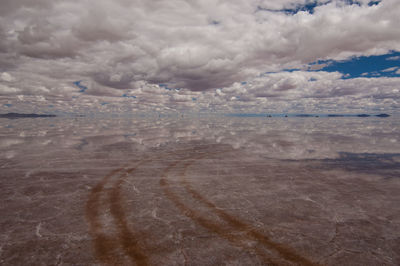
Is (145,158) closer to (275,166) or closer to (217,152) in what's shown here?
(217,152)

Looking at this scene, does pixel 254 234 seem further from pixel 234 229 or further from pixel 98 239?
pixel 98 239

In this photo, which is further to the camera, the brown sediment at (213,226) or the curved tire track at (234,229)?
the brown sediment at (213,226)

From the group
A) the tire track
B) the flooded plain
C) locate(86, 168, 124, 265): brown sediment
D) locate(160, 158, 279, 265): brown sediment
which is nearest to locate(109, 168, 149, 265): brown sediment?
the flooded plain

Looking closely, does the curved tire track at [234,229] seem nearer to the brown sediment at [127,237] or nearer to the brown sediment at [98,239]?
the brown sediment at [127,237]

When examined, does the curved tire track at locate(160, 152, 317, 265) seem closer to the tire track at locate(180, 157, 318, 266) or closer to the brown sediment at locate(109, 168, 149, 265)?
the tire track at locate(180, 157, 318, 266)

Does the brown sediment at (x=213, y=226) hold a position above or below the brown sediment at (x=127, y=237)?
below

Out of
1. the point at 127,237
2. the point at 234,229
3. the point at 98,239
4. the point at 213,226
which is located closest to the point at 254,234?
the point at 234,229

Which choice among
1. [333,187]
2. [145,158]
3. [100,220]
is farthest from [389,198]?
→ [145,158]

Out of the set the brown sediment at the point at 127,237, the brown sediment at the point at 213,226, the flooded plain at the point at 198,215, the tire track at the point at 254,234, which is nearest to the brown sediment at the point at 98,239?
the flooded plain at the point at 198,215
